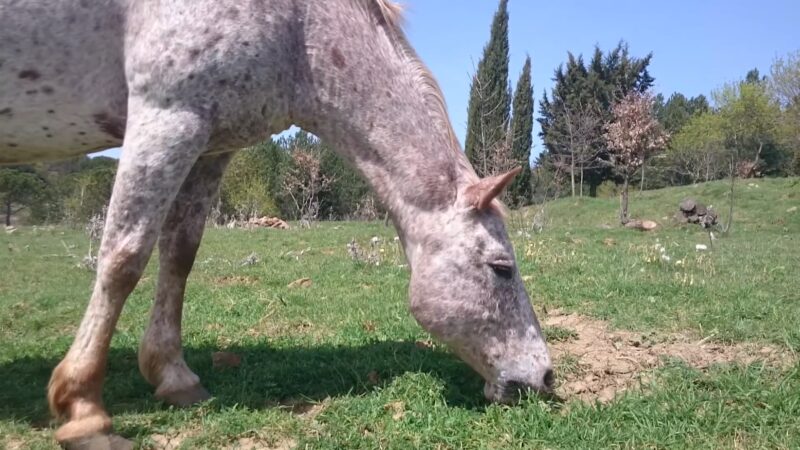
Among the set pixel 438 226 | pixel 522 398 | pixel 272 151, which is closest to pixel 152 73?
pixel 438 226

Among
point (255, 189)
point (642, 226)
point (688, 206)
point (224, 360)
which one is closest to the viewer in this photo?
point (224, 360)

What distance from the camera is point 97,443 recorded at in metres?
2.74

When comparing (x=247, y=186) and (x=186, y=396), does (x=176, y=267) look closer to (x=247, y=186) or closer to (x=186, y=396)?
(x=186, y=396)

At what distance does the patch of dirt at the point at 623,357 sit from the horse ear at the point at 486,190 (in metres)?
1.08

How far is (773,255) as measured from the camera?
9609 mm

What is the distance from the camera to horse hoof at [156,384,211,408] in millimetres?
3379

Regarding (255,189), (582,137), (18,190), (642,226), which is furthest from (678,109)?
(18,190)

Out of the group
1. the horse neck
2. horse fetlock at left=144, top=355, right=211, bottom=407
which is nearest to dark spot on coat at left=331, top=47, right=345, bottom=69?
the horse neck

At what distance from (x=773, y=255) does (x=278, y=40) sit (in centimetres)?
902

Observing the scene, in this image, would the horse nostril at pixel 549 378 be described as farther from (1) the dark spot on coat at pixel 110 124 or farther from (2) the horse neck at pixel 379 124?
(1) the dark spot on coat at pixel 110 124

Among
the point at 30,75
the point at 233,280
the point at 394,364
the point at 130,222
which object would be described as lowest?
the point at 394,364

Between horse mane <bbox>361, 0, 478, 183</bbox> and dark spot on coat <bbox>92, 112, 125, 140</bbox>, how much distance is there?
1.53 m

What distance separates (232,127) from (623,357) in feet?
8.46

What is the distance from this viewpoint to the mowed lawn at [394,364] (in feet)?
9.37
